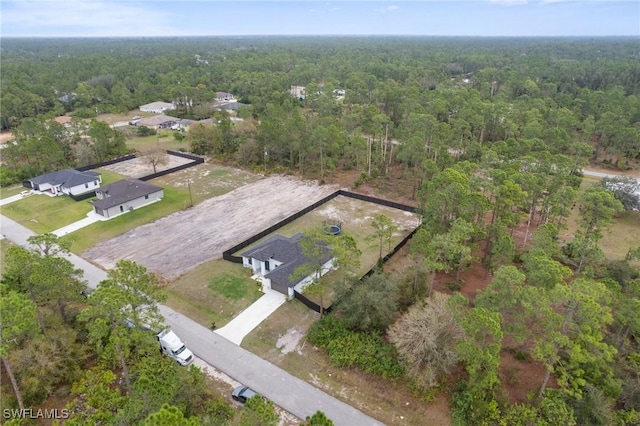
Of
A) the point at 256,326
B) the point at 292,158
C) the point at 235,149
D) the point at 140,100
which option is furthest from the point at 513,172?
the point at 140,100

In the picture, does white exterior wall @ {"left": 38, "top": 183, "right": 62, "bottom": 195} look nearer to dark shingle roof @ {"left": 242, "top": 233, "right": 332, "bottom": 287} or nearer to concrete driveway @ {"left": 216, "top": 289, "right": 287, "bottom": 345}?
dark shingle roof @ {"left": 242, "top": 233, "right": 332, "bottom": 287}

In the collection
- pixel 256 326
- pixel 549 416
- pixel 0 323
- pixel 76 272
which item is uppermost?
pixel 0 323

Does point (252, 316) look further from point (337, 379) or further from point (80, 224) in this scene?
point (80, 224)

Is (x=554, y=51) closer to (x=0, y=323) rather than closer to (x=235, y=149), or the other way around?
(x=235, y=149)

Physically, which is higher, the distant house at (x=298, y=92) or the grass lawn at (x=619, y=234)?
the distant house at (x=298, y=92)

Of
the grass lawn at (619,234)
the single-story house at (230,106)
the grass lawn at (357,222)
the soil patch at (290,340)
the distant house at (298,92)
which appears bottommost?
the soil patch at (290,340)

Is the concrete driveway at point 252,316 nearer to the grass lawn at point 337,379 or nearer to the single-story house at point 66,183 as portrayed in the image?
the grass lawn at point 337,379

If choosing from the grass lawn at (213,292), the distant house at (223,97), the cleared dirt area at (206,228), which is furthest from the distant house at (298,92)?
the grass lawn at (213,292)
